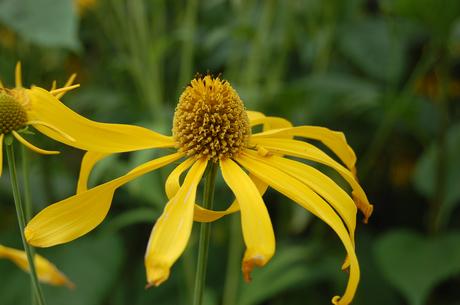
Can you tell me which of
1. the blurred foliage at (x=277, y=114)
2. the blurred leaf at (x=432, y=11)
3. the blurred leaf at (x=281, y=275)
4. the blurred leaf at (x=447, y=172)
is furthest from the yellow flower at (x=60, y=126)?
the blurred leaf at (x=447, y=172)

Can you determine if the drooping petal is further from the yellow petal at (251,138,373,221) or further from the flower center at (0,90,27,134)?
the flower center at (0,90,27,134)

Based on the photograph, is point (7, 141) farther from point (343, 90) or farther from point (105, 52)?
point (105, 52)

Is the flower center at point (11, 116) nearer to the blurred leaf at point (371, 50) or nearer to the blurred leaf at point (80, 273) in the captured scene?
the blurred leaf at point (80, 273)

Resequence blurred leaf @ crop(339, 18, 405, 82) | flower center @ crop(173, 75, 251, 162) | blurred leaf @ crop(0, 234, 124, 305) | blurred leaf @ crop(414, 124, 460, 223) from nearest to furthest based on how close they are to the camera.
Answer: flower center @ crop(173, 75, 251, 162), blurred leaf @ crop(0, 234, 124, 305), blurred leaf @ crop(414, 124, 460, 223), blurred leaf @ crop(339, 18, 405, 82)

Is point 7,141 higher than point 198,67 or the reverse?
higher

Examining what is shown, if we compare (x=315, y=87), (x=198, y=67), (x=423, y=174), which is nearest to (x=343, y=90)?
(x=315, y=87)

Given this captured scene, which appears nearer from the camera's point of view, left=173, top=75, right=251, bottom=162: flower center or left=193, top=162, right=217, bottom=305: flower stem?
left=193, top=162, right=217, bottom=305: flower stem

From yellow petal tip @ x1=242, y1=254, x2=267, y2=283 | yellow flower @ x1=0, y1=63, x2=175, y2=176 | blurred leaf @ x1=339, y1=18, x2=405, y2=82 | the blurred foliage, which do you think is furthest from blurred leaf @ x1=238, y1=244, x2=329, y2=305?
yellow petal tip @ x1=242, y1=254, x2=267, y2=283

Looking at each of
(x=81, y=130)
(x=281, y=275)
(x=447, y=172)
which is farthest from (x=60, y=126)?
(x=447, y=172)
